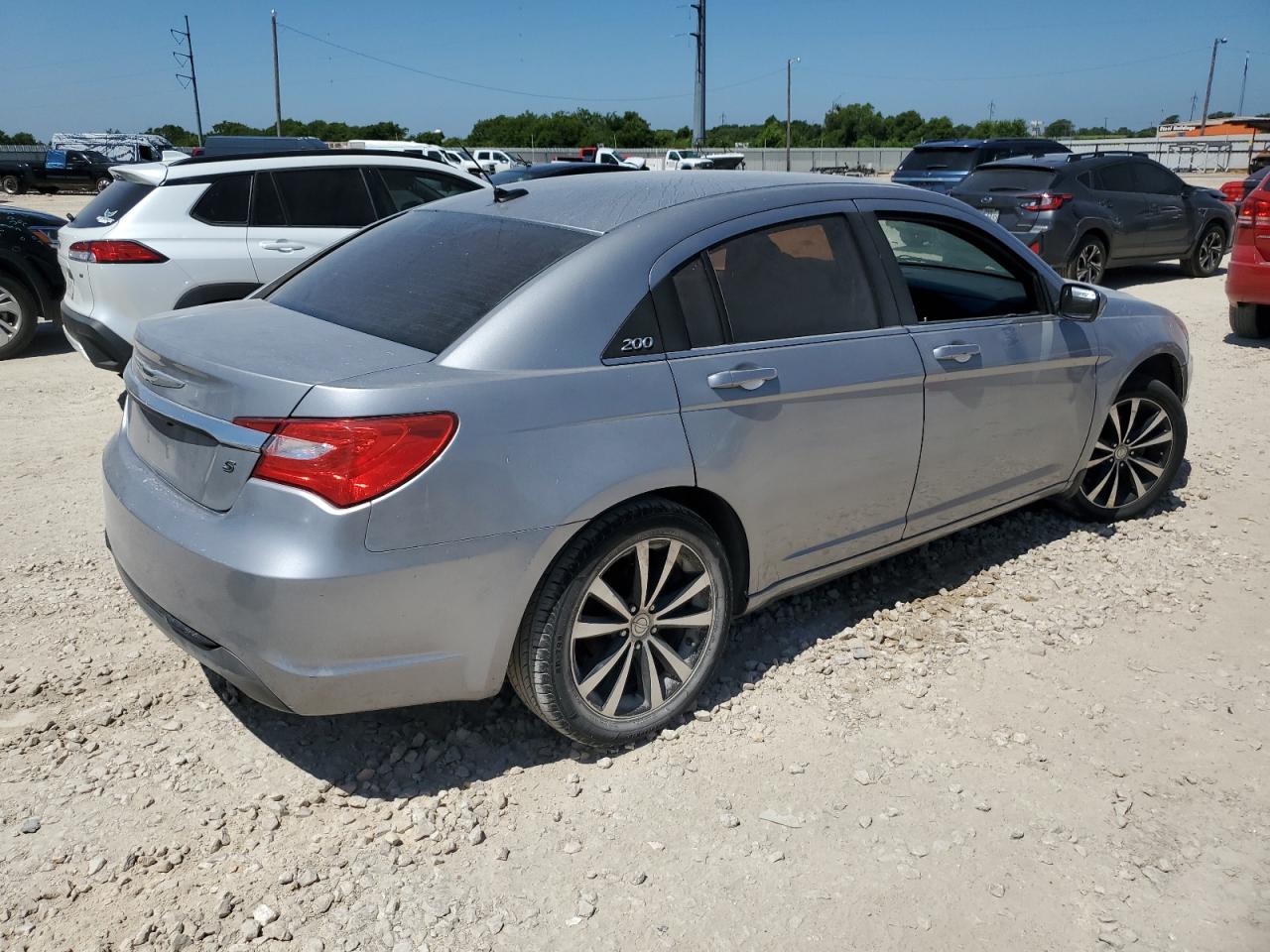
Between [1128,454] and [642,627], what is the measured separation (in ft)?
9.81

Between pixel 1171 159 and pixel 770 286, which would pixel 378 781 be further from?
pixel 1171 159

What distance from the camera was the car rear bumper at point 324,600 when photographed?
8.41ft

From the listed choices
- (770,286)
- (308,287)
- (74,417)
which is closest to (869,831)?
(770,286)

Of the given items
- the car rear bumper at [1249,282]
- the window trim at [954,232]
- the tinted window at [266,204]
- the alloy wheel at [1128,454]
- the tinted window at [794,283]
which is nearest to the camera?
the tinted window at [794,283]

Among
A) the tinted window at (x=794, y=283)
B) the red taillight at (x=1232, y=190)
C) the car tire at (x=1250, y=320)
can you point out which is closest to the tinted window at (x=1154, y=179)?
the car tire at (x=1250, y=320)

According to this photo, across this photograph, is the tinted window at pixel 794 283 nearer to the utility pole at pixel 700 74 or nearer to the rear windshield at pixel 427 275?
the rear windshield at pixel 427 275

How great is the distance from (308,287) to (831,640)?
230 centimetres

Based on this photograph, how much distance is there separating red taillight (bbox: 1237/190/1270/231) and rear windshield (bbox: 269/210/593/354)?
782 cm

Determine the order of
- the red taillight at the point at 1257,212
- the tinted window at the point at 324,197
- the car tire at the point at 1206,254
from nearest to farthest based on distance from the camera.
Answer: the tinted window at the point at 324,197
the red taillight at the point at 1257,212
the car tire at the point at 1206,254

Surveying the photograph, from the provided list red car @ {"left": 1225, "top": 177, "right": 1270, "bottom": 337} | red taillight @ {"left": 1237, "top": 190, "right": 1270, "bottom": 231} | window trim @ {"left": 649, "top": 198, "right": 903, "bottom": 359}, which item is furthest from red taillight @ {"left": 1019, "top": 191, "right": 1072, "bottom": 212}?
window trim @ {"left": 649, "top": 198, "right": 903, "bottom": 359}

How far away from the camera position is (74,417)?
7004 mm

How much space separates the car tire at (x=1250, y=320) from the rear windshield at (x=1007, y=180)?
318cm

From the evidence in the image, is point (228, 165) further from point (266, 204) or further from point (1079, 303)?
point (1079, 303)

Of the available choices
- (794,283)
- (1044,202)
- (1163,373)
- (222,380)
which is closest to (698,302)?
(794,283)
